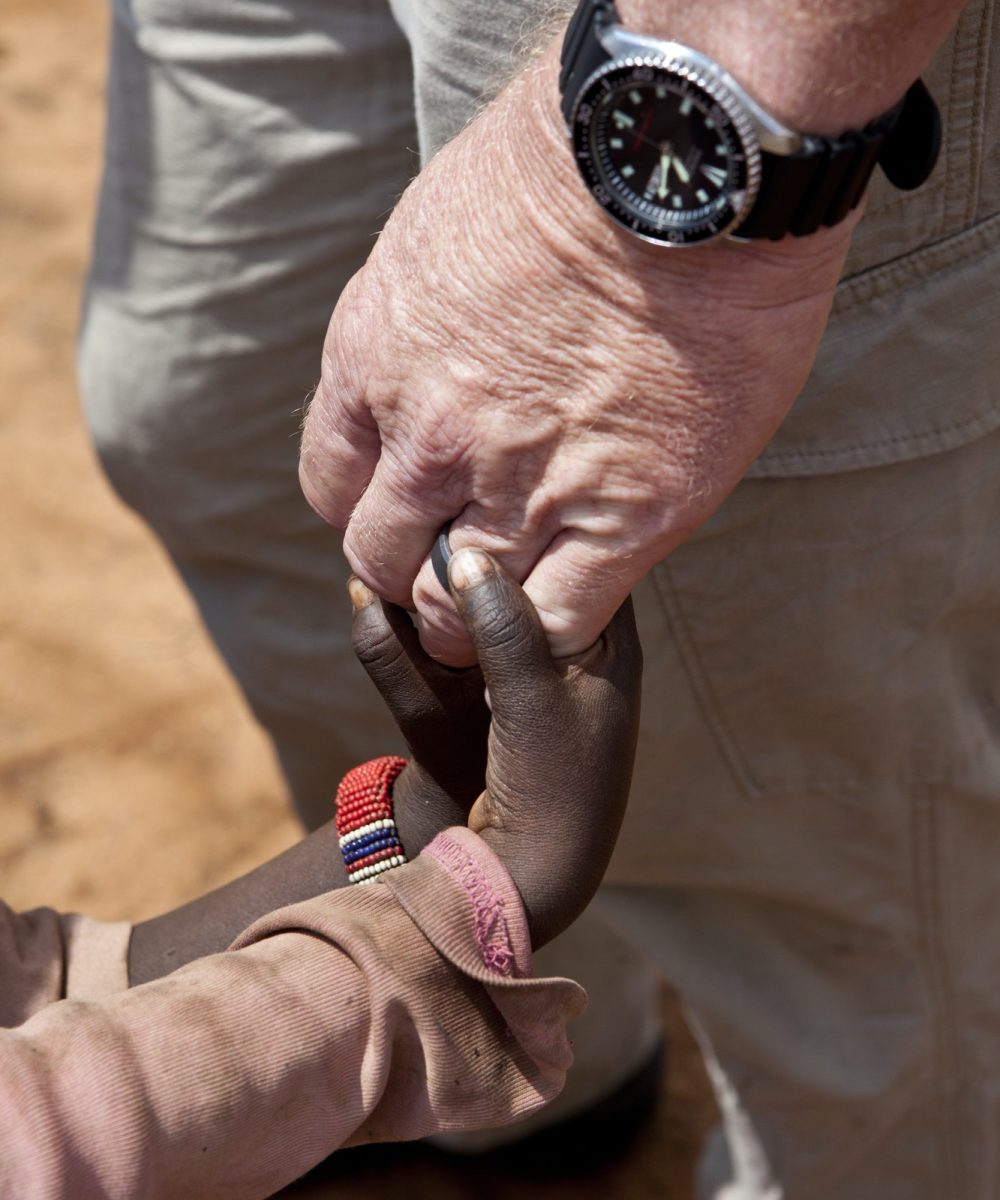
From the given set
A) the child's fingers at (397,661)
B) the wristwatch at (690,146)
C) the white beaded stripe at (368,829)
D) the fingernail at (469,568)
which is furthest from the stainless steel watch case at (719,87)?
the white beaded stripe at (368,829)

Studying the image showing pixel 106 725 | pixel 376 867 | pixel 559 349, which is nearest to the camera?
pixel 559 349

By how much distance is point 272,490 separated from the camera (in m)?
1.75

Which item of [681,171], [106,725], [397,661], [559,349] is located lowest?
[106,725]

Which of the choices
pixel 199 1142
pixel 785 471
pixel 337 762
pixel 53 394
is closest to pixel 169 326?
pixel 337 762

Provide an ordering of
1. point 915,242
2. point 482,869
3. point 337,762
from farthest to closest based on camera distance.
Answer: point 337,762 < point 915,242 < point 482,869

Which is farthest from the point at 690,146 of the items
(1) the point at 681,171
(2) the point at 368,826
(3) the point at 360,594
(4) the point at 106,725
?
(4) the point at 106,725

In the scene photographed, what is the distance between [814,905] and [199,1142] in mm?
829

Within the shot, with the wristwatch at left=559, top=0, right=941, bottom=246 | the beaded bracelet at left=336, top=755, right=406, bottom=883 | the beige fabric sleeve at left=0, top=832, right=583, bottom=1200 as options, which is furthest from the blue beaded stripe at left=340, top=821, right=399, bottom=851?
the wristwatch at left=559, top=0, right=941, bottom=246

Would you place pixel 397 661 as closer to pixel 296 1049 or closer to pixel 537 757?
pixel 537 757

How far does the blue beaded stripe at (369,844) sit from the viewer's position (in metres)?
1.11

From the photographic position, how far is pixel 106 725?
2.67m

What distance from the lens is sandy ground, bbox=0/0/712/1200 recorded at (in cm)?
231

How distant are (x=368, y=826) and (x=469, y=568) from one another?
0.25m

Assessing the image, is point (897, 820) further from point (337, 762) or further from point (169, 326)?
point (169, 326)
